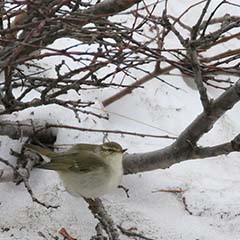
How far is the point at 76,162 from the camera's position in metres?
2.87

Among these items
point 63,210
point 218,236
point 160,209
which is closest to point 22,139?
point 63,210

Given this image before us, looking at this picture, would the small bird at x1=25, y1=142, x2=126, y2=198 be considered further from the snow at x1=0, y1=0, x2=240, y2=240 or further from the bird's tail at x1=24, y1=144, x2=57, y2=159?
the snow at x1=0, y1=0, x2=240, y2=240

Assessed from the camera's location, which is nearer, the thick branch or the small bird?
the thick branch

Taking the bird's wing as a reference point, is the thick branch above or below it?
above

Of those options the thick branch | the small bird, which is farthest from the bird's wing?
the thick branch

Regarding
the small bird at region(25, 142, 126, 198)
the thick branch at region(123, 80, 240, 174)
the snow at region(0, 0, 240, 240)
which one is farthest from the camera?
the snow at region(0, 0, 240, 240)

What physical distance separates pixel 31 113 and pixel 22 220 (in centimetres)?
72

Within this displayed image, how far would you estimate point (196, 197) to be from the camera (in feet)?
10.3

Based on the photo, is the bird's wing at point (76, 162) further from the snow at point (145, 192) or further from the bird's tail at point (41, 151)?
the snow at point (145, 192)

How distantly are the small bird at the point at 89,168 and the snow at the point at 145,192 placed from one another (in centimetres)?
20

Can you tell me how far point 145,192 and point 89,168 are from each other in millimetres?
433

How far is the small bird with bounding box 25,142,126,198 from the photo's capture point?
9.23ft

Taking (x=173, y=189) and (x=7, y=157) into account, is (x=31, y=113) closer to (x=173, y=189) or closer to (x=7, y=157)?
(x=7, y=157)

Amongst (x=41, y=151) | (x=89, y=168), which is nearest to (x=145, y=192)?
(x=89, y=168)
